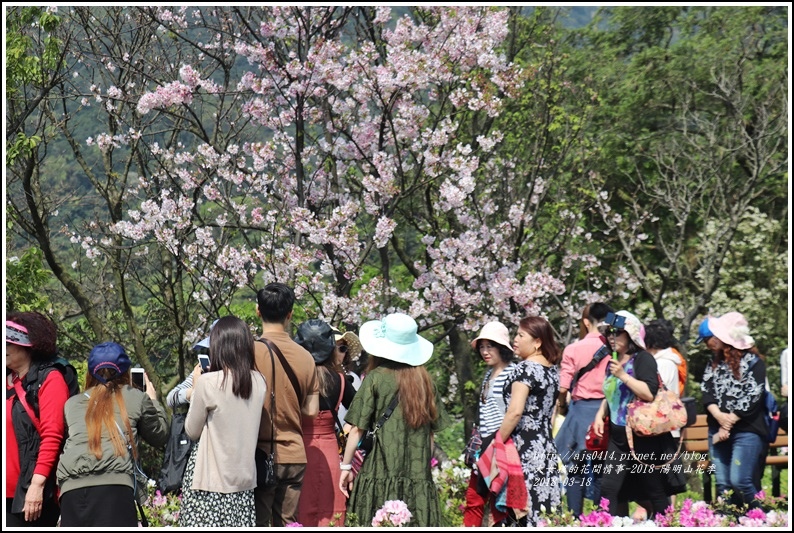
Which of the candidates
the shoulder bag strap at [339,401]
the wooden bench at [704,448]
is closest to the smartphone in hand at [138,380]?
the shoulder bag strap at [339,401]

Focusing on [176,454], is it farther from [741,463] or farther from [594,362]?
[741,463]

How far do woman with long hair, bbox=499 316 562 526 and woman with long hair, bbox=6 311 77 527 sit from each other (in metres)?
2.44

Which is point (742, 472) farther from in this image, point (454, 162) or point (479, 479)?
point (454, 162)

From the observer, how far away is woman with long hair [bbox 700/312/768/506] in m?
5.91

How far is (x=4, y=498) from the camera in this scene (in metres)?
4.37

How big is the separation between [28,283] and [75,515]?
4.24 metres

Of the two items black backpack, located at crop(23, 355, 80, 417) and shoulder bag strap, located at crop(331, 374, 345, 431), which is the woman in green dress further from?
black backpack, located at crop(23, 355, 80, 417)

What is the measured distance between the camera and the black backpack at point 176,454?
5.18 m

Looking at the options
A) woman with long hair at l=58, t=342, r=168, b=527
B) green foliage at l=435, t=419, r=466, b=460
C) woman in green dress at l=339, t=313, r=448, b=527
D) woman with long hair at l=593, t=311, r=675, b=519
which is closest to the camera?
woman with long hair at l=58, t=342, r=168, b=527

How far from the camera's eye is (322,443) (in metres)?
5.33

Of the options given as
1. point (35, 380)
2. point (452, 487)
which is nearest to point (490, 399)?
point (452, 487)

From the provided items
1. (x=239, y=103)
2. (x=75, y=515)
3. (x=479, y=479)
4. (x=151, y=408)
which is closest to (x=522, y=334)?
(x=479, y=479)

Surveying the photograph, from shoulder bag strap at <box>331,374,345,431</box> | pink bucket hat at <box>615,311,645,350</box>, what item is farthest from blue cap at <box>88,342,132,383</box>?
pink bucket hat at <box>615,311,645,350</box>

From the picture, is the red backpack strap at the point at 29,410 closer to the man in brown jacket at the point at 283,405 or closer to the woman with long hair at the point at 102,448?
the woman with long hair at the point at 102,448
